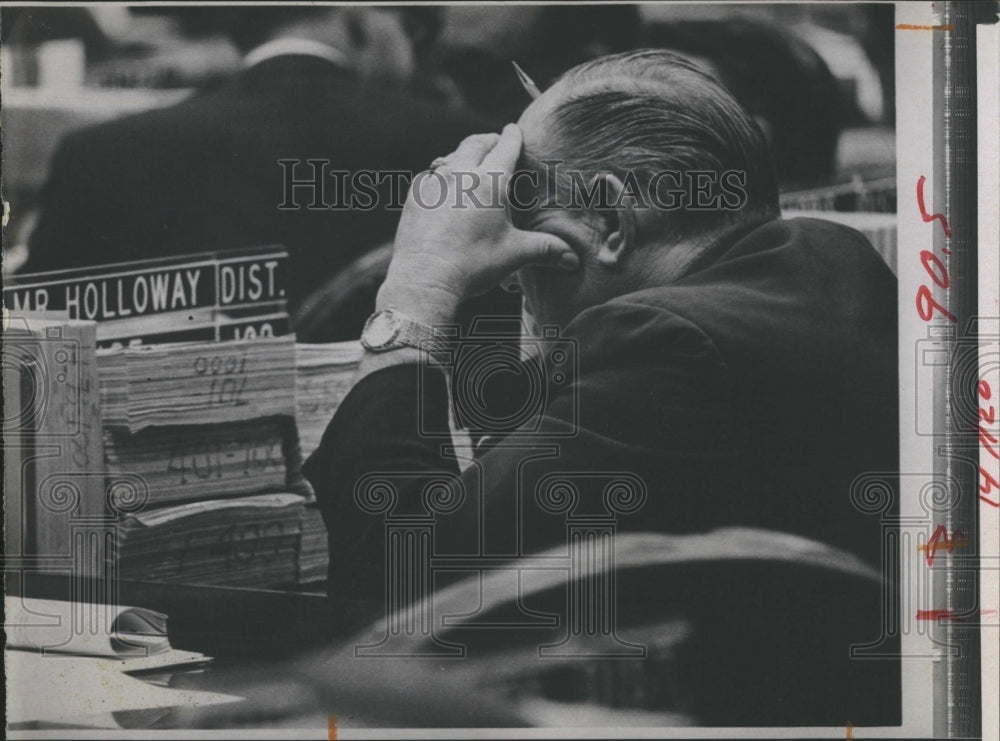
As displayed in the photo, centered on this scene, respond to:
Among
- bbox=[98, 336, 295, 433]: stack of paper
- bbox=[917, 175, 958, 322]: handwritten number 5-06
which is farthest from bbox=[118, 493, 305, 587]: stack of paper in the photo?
bbox=[917, 175, 958, 322]: handwritten number 5-06

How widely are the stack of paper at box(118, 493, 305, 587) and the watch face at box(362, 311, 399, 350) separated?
1.76 ft

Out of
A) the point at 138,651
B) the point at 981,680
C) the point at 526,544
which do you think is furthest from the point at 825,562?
the point at 138,651

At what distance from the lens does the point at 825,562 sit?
2949mm

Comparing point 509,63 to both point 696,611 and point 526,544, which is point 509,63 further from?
point 696,611

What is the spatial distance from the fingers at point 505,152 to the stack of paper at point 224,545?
47.5 inches

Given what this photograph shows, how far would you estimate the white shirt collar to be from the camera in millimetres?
2949

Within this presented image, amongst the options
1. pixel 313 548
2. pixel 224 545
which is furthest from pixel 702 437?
pixel 224 545

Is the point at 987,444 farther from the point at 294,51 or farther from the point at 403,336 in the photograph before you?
the point at 294,51

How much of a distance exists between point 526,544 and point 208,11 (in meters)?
1.95

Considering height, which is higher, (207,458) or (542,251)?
(542,251)

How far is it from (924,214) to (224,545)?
8.03ft

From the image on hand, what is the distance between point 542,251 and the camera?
2.95 meters

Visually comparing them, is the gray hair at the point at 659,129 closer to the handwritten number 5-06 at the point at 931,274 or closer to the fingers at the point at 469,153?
the fingers at the point at 469,153

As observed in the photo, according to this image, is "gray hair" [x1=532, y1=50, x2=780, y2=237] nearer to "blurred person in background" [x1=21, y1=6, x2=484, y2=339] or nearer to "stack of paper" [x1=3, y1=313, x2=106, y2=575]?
"blurred person in background" [x1=21, y1=6, x2=484, y2=339]
